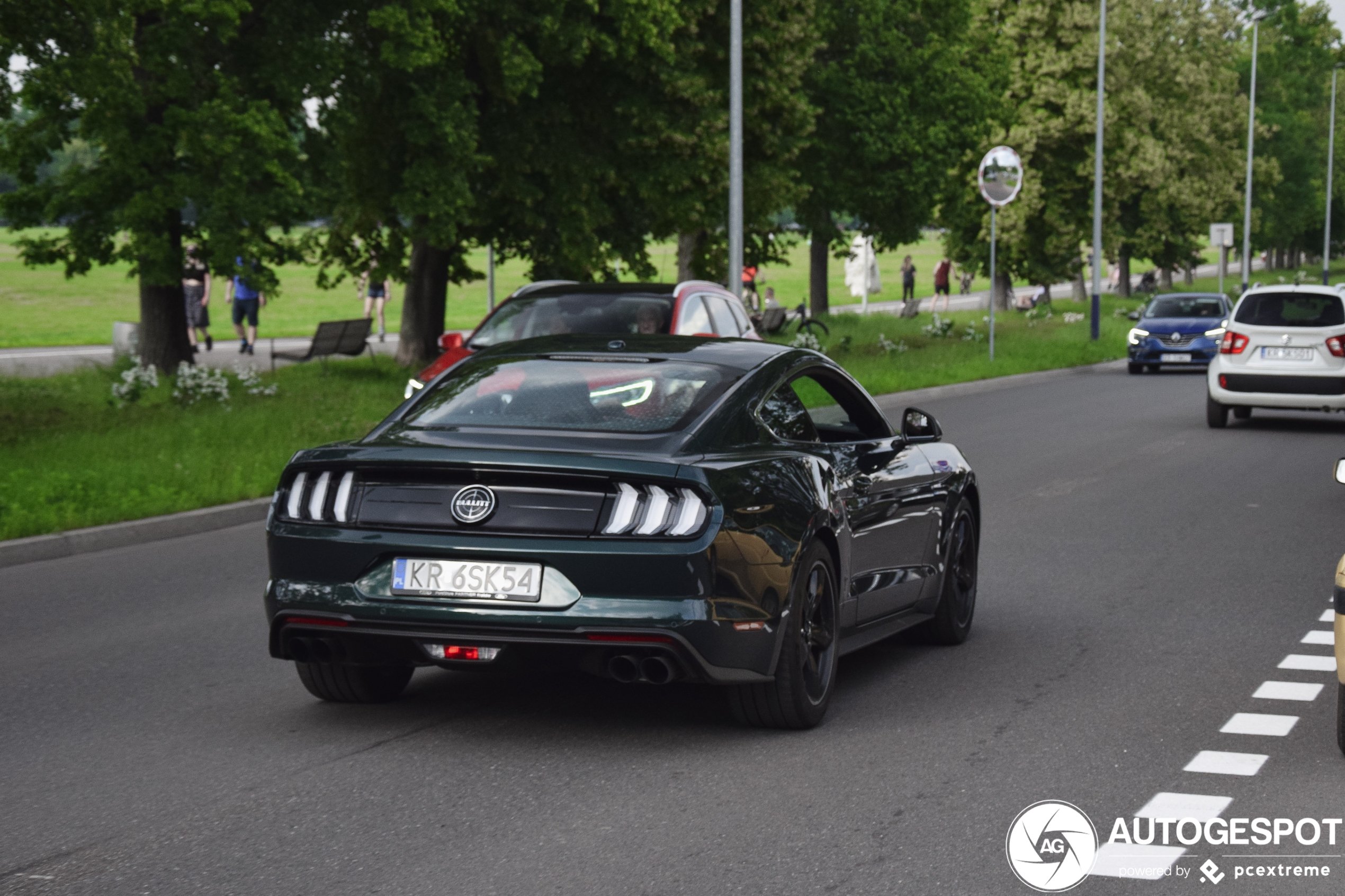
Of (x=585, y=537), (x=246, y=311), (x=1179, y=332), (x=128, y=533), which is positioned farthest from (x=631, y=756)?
(x=1179, y=332)

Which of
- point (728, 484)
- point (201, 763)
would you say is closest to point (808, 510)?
point (728, 484)

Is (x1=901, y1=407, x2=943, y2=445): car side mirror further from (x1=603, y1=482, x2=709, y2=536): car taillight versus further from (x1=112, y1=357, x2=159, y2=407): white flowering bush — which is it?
(x1=112, y1=357, x2=159, y2=407): white flowering bush

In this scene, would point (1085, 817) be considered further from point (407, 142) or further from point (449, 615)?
point (407, 142)

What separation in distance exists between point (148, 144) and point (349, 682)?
1476 centimetres

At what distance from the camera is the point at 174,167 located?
68.9 feet

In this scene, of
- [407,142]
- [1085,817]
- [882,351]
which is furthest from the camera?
[882,351]

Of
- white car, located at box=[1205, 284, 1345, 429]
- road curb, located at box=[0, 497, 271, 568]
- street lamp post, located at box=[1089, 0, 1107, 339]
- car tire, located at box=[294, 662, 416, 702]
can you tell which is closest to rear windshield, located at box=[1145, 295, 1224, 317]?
street lamp post, located at box=[1089, 0, 1107, 339]

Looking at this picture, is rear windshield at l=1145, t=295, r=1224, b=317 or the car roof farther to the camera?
rear windshield at l=1145, t=295, r=1224, b=317

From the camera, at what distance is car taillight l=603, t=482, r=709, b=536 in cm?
590

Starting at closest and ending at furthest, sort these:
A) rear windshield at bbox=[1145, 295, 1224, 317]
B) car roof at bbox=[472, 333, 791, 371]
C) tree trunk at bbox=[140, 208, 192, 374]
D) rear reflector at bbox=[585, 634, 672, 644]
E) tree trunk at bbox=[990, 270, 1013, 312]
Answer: rear reflector at bbox=[585, 634, 672, 644], car roof at bbox=[472, 333, 791, 371], tree trunk at bbox=[140, 208, 192, 374], rear windshield at bbox=[1145, 295, 1224, 317], tree trunk at bbox=[990, 270, 1013, 312]

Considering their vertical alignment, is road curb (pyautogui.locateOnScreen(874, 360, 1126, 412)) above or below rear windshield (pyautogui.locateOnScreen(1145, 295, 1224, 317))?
below

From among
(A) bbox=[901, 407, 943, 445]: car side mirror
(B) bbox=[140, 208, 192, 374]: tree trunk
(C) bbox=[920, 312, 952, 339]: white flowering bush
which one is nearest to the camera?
(A) bbox=[901, 407, 943, 445]: car side mirror

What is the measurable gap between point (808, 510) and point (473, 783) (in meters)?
1.58

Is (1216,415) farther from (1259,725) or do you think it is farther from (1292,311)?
(1259,725)
